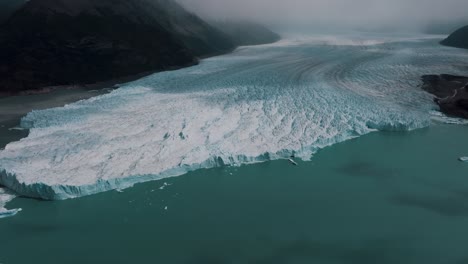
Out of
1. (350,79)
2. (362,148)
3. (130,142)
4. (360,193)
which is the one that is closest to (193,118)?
(130,142)

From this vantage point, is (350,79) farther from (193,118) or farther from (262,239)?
(262,239)

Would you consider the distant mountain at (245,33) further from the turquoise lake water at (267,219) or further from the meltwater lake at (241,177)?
the turquoise lake water at (267,219)

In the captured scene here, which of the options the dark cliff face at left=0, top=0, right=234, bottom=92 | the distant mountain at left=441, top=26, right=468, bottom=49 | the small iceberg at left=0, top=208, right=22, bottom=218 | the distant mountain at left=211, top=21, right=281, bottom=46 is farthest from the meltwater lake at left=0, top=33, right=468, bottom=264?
the distant mountain at left=211, top=21, right=281, bottom=46

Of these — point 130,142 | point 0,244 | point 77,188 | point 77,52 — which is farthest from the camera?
point 77,52

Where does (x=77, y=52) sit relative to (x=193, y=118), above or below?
above

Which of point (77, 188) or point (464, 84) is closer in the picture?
point (77, 188)

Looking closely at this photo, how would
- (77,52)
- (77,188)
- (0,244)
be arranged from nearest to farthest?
(0,244)
(77,188)
(77,52)

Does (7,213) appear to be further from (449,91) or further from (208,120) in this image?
(449,91)

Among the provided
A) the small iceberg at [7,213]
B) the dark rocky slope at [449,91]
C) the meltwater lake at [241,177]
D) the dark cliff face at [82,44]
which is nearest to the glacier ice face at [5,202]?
the small iceberg at [7,213]

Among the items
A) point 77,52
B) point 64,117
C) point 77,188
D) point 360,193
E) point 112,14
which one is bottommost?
point 360,193
